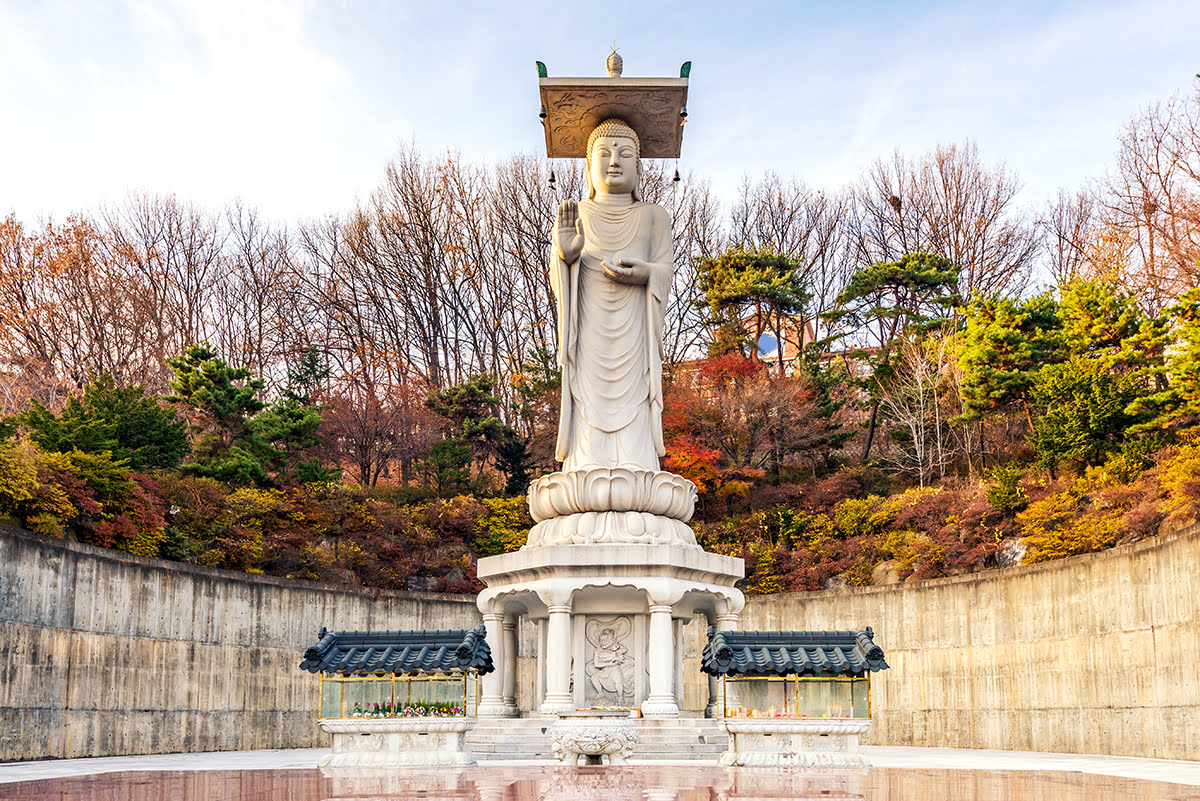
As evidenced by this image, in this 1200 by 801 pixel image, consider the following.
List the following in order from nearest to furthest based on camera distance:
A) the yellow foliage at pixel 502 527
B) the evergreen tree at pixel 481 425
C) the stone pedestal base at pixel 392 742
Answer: the stone pedestal base at pixel 392 742 < the yellow foliage at pixel 502 527 < the evergreen tree at pixel 481 425

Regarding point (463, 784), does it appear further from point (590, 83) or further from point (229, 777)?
point (590, 83)

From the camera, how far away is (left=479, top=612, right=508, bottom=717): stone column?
1661 cm

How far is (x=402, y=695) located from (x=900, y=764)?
21.9 feet

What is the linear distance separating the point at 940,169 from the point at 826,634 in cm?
3215

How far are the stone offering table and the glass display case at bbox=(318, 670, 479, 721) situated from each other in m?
2.04

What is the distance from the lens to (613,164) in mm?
17672

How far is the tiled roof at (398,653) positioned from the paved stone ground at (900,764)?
1.76m

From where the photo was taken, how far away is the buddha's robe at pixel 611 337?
687 inches

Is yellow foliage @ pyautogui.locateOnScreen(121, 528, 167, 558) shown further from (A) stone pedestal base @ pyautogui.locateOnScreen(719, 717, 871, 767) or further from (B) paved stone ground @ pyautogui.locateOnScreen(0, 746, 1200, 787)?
(A) stone pedestal base @ pyautogui.locateOnScreen(719, 717, 871, 767)

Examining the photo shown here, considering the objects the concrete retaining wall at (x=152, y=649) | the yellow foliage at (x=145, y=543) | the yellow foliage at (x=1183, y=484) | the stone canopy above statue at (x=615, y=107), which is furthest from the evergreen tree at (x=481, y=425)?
the yellow foliage at (x=1183, y=484)

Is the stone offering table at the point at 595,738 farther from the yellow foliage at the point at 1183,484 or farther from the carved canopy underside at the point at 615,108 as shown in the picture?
the yellow foliage at the point at 1183,484

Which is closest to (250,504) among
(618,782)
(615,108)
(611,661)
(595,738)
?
(611,661)

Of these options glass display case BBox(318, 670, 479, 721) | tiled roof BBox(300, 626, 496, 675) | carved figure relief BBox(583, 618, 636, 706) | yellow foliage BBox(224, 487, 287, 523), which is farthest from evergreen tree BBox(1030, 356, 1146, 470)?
yellow foliage BBox(224, 487, 287, 523)

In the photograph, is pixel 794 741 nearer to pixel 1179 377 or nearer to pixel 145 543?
pixel 1179 377
